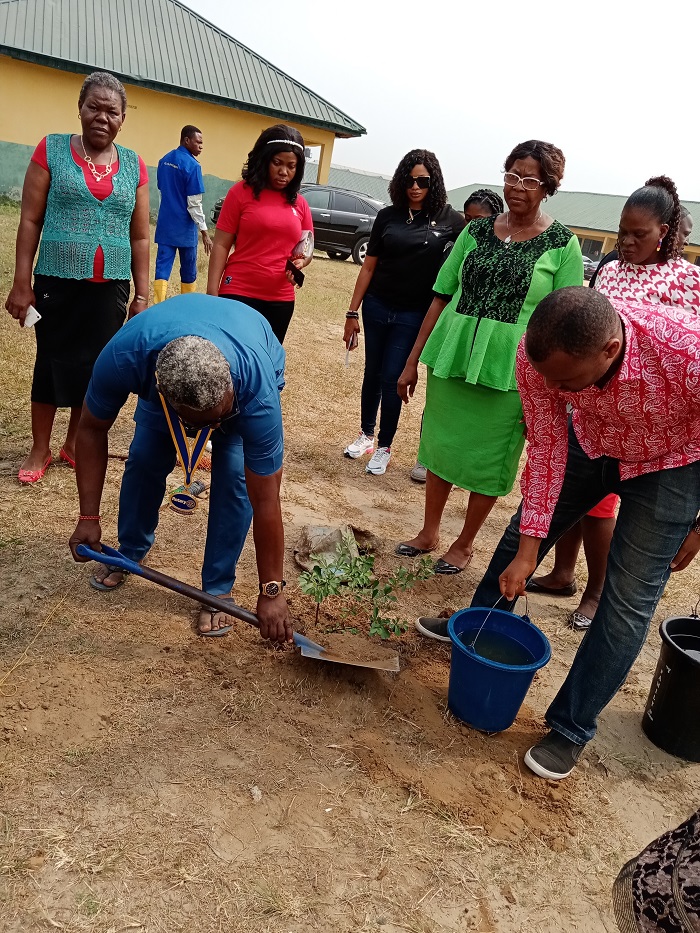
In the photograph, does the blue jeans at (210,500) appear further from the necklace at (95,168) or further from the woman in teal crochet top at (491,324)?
the necklace at (95,168)

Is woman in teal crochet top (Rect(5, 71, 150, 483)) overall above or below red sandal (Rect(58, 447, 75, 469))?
above

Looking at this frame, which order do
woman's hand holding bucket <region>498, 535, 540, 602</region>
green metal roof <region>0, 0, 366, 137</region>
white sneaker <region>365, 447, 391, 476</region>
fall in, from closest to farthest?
woman's hand holding bucket <region>498, 535, 540, 602</region> → white sneaker <region>365, 447, 391, 476</region> → green metal roof <region>0, 0, 366, 137</region>

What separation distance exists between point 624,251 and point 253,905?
271 cm

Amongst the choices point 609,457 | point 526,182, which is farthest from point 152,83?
point 609,457

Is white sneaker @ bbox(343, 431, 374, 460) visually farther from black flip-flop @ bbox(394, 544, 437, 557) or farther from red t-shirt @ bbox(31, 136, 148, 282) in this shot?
red t-shirt @ bbox(31, 136, 148, 282)

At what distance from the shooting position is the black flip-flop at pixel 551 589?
3.67 metres

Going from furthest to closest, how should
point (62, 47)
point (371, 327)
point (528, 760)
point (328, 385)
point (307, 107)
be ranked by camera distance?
point (307, 107)
point (62, 47)
point (328, 385)
point (371, 327)
point (528, 760)

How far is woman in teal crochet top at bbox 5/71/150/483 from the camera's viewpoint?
3.30 m

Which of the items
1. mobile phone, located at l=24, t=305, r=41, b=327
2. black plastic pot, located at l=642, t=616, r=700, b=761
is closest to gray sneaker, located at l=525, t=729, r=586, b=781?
black plastic pot, located at l=642, t=616, r=700, b=761

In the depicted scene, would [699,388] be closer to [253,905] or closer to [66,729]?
[253,905]

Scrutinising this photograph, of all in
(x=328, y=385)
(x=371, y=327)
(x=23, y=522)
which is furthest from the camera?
(x=328, y=385)

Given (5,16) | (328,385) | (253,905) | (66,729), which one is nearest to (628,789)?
(253,905)

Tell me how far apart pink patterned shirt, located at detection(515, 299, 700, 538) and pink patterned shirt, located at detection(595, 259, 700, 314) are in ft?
2.94

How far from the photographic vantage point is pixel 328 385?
6.48m
